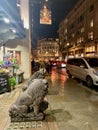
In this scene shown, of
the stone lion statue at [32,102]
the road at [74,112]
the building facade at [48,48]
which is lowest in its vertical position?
the road at [74,112]

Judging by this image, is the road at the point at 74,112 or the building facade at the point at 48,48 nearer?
the road at the point at 74,112

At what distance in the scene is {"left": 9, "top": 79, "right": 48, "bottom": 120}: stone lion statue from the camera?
5.39m

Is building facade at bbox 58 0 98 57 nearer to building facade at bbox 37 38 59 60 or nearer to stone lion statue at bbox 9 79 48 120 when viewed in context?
stone lion statue at bbox 9 79 48 120

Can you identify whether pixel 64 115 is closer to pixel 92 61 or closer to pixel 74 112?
pixel 74 112

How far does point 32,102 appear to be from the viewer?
5395 millimetres

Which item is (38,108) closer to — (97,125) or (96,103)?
(97,125)

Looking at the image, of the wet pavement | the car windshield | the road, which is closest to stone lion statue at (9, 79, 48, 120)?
the wet pavement

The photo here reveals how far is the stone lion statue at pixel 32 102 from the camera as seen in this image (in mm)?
5387

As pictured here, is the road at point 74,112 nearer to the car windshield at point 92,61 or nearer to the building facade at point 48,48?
the car windshield at point 92,61

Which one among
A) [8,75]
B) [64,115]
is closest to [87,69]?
[8,75]

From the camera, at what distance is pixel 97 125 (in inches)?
209

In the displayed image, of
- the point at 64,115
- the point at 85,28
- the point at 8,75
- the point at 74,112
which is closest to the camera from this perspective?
the point at 64,115

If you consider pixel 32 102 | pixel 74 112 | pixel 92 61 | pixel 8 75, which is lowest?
pixel 74 112

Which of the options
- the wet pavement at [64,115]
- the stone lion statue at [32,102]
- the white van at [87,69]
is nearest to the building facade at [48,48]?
the white van at [87,69]
